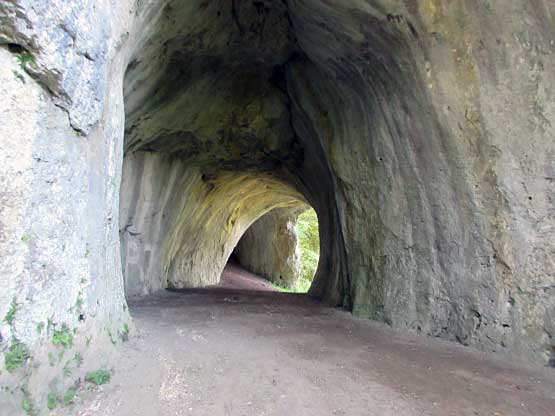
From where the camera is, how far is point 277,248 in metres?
21.7

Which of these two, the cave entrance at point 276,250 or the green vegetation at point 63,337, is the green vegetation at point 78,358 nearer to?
the green vegetation at point 63,337

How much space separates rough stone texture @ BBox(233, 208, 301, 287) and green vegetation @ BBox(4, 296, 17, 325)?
19100 millimetres

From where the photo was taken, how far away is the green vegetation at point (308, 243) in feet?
82.5

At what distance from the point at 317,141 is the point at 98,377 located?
276 inches

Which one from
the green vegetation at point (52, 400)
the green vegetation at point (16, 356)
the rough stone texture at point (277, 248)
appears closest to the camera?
the green vegetation at point (16, 356)

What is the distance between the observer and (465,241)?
4836mm

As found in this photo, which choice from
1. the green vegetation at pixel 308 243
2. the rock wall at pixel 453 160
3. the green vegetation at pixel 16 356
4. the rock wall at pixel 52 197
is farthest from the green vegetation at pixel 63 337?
the green vegetation at pixel 308 243

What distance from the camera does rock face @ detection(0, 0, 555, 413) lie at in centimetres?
266

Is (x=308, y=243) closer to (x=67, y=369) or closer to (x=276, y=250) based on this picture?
(x=276, y=250)

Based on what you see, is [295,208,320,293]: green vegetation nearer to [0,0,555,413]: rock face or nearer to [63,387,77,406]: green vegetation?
[0,0,555,413]: rock face

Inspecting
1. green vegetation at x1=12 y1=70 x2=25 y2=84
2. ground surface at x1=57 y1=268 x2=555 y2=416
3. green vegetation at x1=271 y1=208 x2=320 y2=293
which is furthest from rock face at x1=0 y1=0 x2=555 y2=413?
green vegetation at x1=271 y1=208 x2=320 y2=293

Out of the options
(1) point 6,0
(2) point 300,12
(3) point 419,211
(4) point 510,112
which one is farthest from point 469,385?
(2) point 300,12

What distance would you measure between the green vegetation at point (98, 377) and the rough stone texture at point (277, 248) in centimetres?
1837

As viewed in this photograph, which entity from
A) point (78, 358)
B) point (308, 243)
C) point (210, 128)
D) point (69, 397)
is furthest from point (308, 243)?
point (69, 397)
